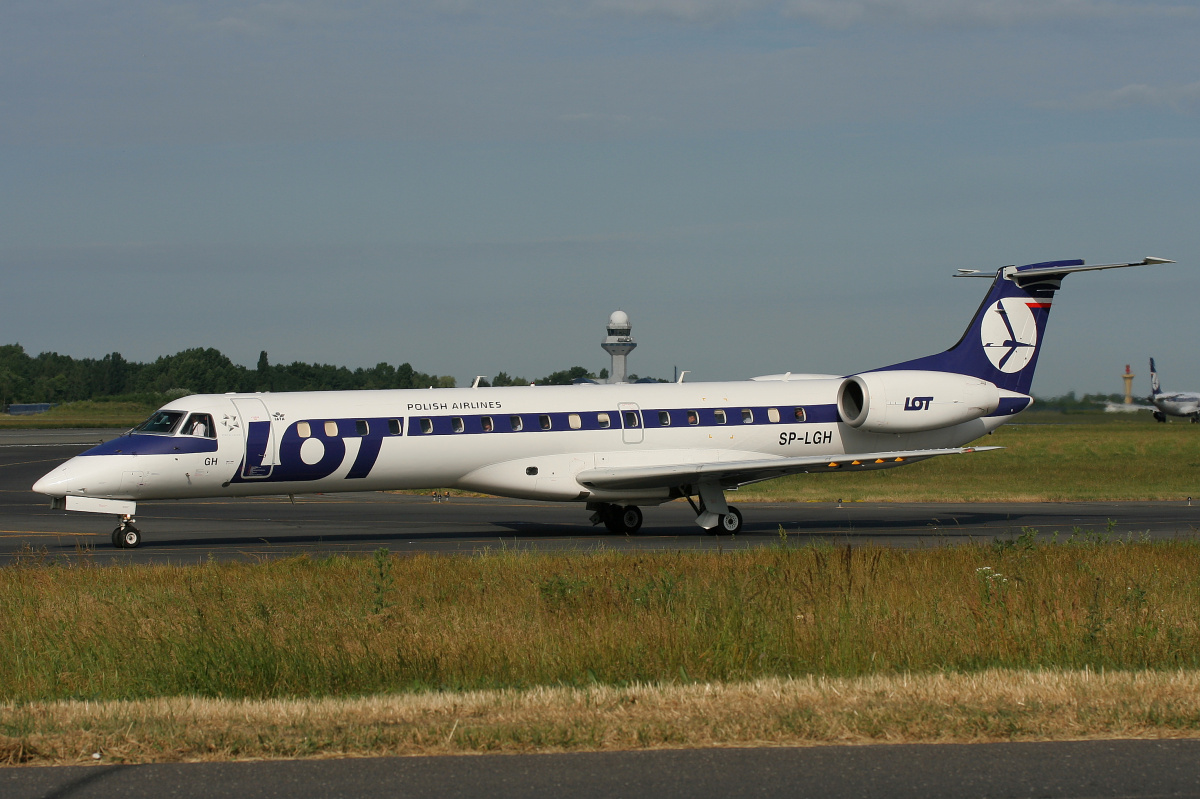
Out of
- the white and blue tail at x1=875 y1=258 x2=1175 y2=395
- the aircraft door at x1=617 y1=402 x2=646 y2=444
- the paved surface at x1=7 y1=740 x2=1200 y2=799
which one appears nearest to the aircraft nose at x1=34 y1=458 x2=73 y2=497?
the aircraft door at x1=617 y1=402 x2=646 y2=444

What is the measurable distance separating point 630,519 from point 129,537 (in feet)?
32.0

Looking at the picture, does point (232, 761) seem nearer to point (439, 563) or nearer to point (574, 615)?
point (574, 615)

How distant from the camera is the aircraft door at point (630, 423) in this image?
24609 mm

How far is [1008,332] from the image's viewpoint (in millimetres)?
27516

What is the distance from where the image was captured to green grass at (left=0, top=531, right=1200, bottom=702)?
9828 millimetres

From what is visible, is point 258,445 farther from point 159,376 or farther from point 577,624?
point 159,376

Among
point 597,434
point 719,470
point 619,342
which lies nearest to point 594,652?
point 719,470

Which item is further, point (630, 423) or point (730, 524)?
point (630, 423)

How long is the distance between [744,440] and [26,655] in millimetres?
16963

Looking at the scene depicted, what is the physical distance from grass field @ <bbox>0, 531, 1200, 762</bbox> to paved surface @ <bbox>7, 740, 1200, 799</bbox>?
0.37 metres

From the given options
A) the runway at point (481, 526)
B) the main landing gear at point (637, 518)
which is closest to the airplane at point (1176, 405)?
the runway at point (481, 526)

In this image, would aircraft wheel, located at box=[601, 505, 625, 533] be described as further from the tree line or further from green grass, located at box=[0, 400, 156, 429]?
green grass, located at box=[0, 400, 156, 429]

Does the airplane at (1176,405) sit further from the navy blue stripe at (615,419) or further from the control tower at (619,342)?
the navy blue stripe at (615,419)

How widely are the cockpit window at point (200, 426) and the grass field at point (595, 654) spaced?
603cm
